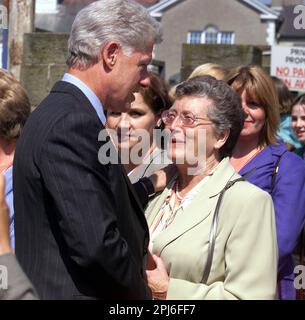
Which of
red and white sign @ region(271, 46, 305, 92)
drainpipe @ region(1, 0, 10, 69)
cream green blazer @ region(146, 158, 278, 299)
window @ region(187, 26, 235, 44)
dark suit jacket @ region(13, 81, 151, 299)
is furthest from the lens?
window @ region(187, 26, 235, 44)

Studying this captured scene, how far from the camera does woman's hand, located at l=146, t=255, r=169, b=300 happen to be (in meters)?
2.76

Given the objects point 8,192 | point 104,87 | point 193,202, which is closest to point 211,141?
point 193,202

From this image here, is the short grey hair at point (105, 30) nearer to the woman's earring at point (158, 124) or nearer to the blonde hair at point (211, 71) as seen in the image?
the woman's earring at point (158, 124)

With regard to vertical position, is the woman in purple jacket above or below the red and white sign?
below

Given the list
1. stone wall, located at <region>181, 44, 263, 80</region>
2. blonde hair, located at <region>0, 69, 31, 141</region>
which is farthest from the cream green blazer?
stone wall, located at <region>181, 44, 263, 80</region>

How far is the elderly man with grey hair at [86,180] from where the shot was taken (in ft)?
7.30

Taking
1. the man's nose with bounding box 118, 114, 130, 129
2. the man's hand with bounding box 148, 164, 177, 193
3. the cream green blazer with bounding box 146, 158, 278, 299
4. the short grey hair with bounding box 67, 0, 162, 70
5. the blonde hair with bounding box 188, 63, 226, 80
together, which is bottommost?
the cream green blazer with bounding box 146, 158, 278, 299

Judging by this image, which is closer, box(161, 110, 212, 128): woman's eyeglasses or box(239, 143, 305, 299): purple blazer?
box(161, 110, 212, 128): woman's eyeglasses

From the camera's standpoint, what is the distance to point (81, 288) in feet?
7.68

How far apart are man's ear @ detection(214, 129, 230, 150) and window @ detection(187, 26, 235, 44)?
37416mm

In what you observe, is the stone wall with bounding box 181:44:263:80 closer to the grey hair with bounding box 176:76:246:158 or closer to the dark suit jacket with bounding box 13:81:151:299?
the grey hair with bounding box 176:76:246:158

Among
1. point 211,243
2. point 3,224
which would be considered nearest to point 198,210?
point 211,243

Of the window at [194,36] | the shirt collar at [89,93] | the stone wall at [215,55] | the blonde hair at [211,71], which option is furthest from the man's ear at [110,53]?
the window at [194,36]

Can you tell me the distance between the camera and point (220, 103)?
3055mm
